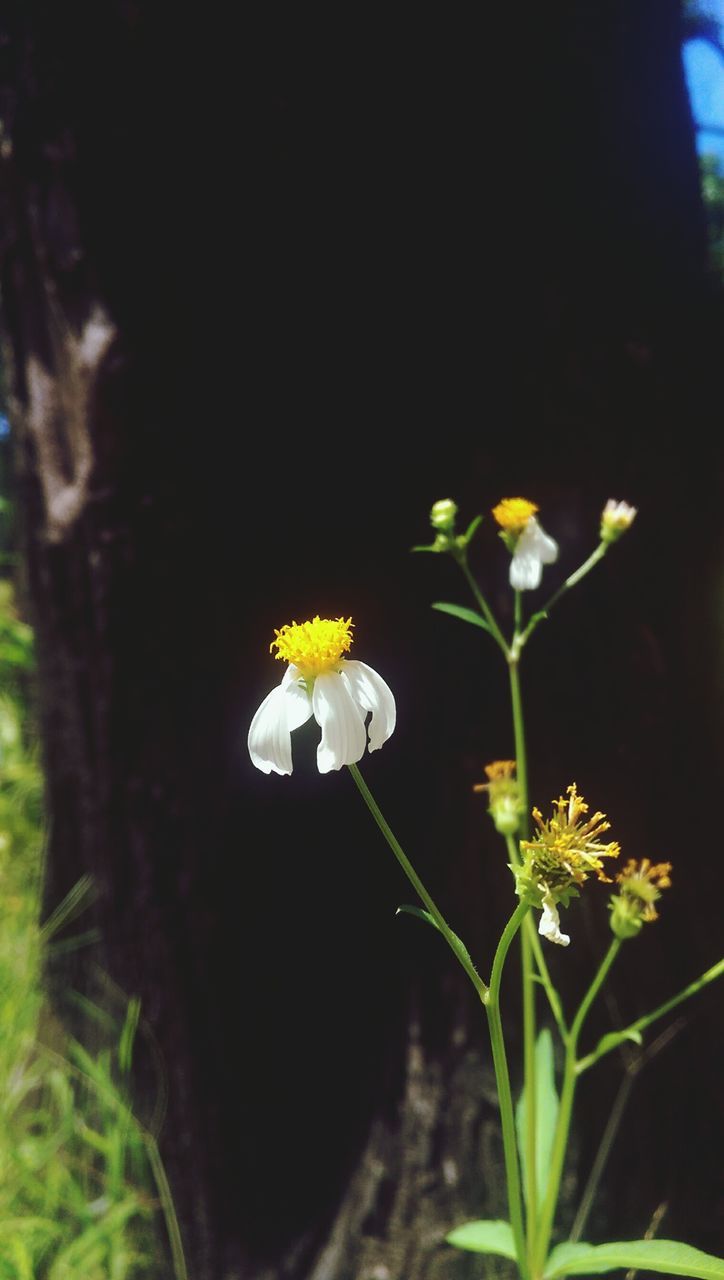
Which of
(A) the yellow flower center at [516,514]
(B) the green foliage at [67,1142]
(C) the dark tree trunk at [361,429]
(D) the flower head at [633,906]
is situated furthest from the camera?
(B) the green foliage at [67,1142]

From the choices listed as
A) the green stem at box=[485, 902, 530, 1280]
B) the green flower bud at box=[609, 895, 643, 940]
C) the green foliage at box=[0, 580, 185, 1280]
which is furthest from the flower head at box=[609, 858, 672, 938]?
the green foliage at box=[0, 580, 185, 1280]

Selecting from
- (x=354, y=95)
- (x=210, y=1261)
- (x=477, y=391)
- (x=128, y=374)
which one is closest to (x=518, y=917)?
(x=477, y=391)

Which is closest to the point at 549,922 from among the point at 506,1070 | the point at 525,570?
the point at 506,1070

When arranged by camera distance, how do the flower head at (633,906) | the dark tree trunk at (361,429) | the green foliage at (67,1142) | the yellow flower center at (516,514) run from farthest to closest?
the green foliage at (67,1142)
the dark tree trunk at (361,429)
the yellow flower center at (516,514)
the flower head at (633,906)

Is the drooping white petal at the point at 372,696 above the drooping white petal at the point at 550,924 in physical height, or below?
above

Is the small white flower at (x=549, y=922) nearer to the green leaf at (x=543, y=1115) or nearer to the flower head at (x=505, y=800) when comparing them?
the flower head at (x=505, y=800)

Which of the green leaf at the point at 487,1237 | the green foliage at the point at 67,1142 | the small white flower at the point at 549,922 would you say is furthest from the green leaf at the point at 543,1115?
the green foliage at the point at 67,1142
